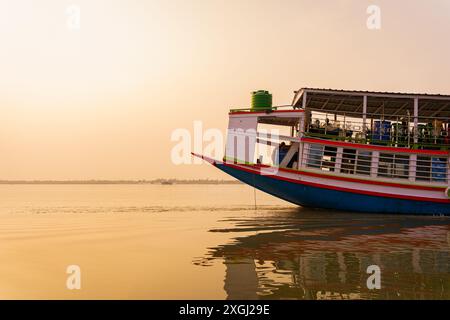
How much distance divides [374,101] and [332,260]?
14998mm

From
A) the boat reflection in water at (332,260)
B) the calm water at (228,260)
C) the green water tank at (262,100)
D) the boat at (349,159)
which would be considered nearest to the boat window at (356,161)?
the boat at (349,159)

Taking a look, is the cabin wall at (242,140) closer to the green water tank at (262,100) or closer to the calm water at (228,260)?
the green water tank at (262,100)

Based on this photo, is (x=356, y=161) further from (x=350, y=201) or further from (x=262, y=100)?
(x=262, y=100)

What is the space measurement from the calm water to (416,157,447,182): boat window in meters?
4.76

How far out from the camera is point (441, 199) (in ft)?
64.4

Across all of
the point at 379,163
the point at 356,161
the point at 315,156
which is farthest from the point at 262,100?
the point at 379,163

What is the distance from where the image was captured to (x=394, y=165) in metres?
20.2

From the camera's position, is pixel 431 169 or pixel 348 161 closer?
pixel 431 169

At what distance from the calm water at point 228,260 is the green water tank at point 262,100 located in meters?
7.36

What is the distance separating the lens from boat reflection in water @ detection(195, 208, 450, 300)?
21.9ft

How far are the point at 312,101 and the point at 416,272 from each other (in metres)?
15.8

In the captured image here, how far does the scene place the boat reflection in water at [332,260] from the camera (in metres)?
6.66

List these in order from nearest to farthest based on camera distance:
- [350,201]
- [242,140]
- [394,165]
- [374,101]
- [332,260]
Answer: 1. [332,260]
2. [350,201]
3. [394,165]
4. [242,140]
5. [374,101]
